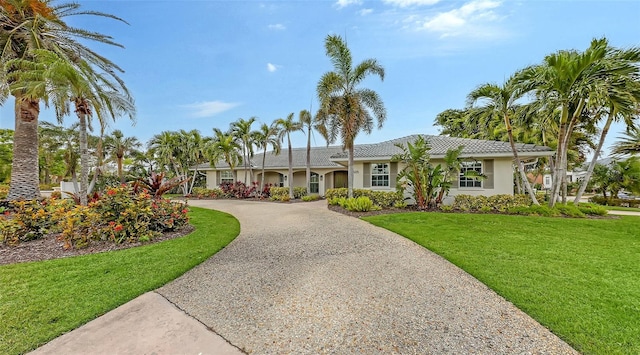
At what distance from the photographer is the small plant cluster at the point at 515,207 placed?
11.1m

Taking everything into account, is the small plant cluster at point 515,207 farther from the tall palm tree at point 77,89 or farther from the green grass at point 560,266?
the tall palm tree at point 77,89

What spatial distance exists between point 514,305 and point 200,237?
7.32 meters

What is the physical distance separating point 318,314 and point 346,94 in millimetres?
11718

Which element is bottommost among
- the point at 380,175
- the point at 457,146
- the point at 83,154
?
the point at 380,175

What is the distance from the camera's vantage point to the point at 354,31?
13.3 metres

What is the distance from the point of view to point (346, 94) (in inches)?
523

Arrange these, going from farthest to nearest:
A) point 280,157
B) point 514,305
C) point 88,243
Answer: point 280,157, point 88,243, point 514,305

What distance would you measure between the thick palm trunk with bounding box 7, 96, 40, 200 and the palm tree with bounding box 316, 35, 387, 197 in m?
12.1

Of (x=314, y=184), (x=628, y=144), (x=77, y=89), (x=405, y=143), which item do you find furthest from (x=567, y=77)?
(x=314, y=184)

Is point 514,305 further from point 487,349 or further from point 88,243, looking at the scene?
point 88,243

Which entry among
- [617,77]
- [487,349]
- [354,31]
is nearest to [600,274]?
[487,349]

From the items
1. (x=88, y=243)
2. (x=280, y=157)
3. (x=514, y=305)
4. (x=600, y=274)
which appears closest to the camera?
(x=514, y=305)

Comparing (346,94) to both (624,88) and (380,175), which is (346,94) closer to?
(380,175)

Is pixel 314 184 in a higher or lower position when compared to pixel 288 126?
lower
